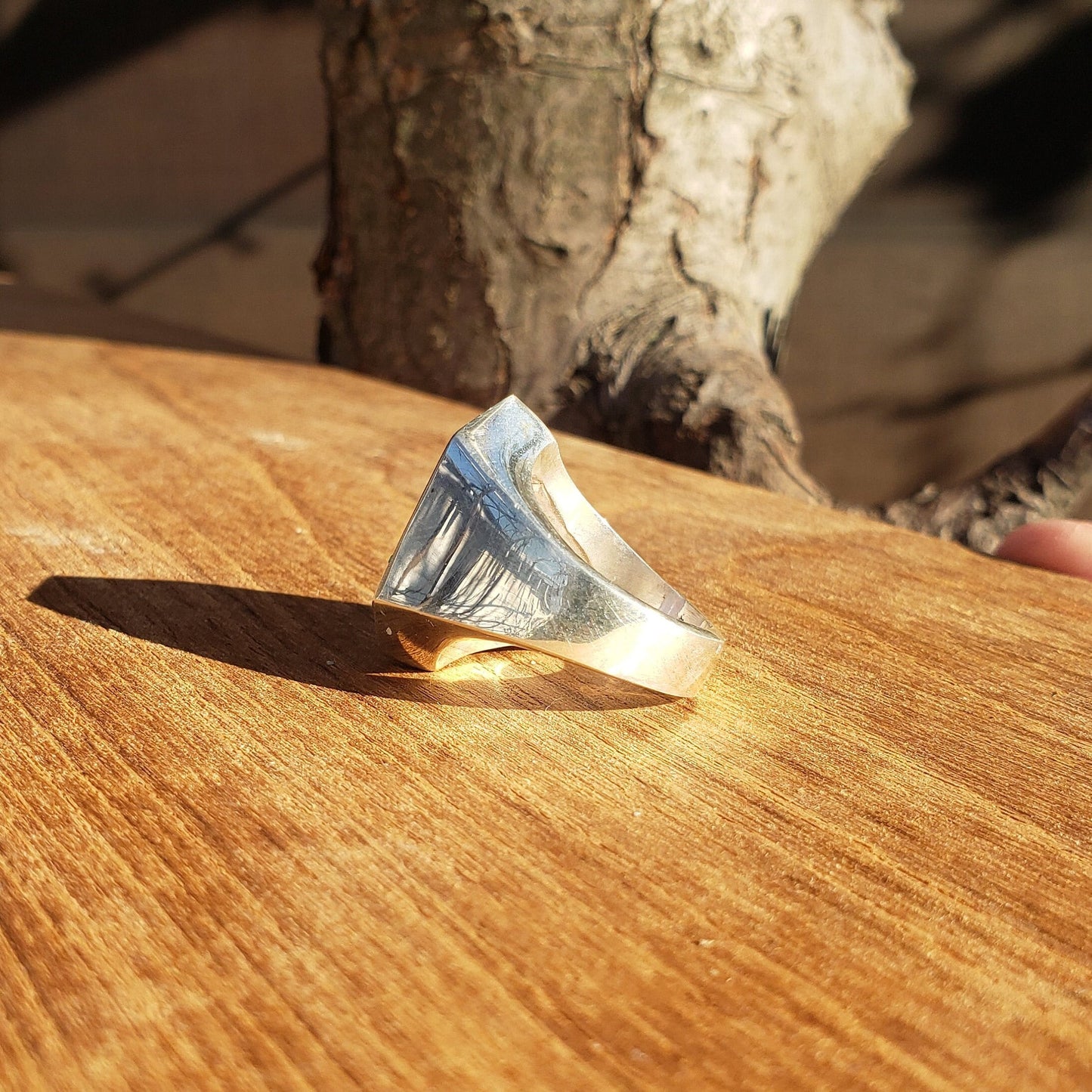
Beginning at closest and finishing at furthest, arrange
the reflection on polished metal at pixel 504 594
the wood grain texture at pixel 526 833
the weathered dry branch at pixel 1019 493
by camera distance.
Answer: the wood grain texture at pixel 526 833, the reflection on polished metal at pixel 504 594, the weathered dry branch at pixel 1019 493

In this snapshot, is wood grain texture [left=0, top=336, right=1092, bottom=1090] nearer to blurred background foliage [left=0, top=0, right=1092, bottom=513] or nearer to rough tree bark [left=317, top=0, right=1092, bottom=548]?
rough tree bark [left=317, top=0, right=1092, bottom=548]

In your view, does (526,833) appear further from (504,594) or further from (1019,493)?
(1019,493)

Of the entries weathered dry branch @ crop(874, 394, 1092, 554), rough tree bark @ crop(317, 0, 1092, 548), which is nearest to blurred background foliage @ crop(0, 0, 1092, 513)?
rough tree bark @ crop(317, 0, 1092, 548)

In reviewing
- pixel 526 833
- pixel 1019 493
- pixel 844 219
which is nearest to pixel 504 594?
pixel 526 833

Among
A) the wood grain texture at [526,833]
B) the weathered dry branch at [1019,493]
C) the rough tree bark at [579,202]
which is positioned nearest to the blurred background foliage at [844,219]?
the rough tree bark at [579,202]

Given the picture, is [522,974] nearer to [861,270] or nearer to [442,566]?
[442,566]

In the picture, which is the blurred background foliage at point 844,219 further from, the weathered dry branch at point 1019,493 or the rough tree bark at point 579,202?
the weathered dry branch at point 1019,493
